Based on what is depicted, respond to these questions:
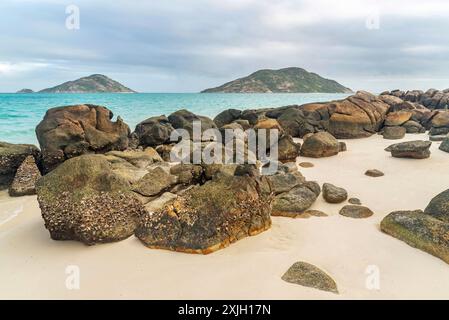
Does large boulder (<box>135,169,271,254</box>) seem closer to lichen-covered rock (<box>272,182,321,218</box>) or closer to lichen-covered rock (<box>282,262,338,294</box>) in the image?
lichen-covered rock (<box>272,182,321,218</box>)

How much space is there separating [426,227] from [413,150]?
849 cm

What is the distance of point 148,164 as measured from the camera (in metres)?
13.6

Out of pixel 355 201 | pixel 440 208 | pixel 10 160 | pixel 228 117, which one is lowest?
pixel 355 201

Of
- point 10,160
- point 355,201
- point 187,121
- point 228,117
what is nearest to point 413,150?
point 355,201

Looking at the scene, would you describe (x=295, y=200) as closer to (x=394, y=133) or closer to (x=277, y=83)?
(x=394, y=133)

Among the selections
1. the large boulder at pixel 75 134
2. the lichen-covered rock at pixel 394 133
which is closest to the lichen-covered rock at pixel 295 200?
the large boulder at pixel 75 134

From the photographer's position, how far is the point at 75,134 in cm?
1466

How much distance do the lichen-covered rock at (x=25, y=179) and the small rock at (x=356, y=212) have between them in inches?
426

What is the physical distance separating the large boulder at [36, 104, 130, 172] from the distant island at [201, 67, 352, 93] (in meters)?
147

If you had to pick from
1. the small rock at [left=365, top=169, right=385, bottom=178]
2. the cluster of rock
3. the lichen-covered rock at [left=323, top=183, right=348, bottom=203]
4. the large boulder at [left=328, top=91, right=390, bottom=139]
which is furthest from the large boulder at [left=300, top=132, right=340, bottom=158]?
the cluster of rock

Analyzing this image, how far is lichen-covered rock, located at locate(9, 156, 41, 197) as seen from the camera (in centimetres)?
1237

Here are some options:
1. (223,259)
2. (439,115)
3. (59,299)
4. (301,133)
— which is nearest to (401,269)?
(223,259)
